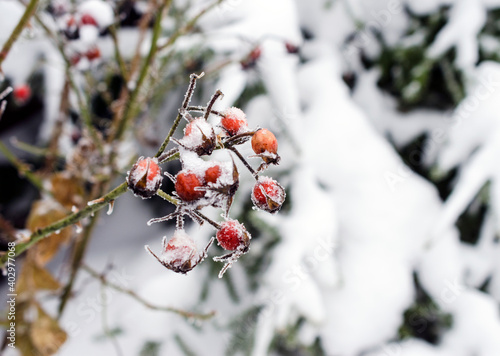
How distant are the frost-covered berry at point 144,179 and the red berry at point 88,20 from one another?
0.56 m

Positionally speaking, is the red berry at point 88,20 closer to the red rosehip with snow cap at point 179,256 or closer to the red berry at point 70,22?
the red berry at point 70,22

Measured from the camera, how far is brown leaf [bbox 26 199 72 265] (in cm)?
94

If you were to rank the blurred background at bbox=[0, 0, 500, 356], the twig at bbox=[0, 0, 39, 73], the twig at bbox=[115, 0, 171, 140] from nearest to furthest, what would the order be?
1. the twig at bbox=[0, 0, 39, 73]
2. the twig at bbox=[115, 0, 171, 140]
3. the blurred background at bbox=[0, 0, 500, 356]

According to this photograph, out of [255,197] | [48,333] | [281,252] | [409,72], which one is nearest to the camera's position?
[255,197]

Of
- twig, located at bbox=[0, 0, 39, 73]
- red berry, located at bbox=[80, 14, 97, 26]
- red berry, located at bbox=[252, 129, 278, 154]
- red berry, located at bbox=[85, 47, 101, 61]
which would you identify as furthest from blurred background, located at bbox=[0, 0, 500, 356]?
red berry, located at bbox=[252, 129, 278, 154]

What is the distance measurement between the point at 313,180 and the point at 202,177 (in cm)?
88

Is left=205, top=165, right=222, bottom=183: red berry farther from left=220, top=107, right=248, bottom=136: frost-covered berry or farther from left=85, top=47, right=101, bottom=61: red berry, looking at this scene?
left=85, top=47, right=101, bottom=61: red berry

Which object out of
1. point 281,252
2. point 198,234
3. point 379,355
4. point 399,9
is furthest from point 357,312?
point 399,9

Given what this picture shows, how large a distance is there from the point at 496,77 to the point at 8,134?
169 cm

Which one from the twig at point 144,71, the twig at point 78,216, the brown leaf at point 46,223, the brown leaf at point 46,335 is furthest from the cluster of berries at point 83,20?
the brown leaf at point 46,335

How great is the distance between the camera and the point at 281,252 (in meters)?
1.04

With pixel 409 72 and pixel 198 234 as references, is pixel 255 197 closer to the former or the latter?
pixel 198 234

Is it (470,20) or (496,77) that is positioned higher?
(470,20)

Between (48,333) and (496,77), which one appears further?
(496,77)
